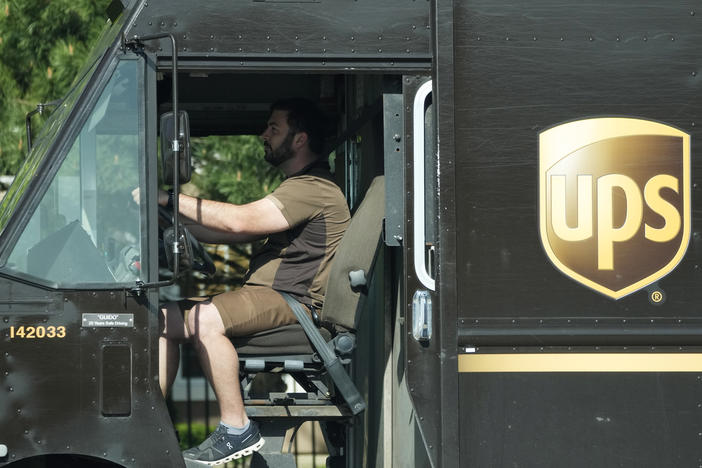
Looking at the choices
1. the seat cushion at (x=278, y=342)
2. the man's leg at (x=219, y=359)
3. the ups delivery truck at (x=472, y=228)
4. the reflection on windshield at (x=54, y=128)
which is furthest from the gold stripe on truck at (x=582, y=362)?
the reflection on windshield at (x=54, y=128)

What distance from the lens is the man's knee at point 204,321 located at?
4199 millimetres

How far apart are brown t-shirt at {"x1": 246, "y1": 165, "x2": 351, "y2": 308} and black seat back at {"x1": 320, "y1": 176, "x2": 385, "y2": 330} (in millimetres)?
221

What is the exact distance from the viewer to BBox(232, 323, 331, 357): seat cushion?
4.39 m

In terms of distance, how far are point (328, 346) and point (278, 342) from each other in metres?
0.24

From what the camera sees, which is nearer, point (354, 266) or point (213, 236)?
point (354, 266)

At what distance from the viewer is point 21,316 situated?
3.76m

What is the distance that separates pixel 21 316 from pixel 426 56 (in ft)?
5.80

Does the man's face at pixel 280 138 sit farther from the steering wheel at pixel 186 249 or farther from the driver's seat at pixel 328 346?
the steering wheel at pixel 186 249

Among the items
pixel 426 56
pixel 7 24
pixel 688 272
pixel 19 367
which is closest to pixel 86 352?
pixel 19 367

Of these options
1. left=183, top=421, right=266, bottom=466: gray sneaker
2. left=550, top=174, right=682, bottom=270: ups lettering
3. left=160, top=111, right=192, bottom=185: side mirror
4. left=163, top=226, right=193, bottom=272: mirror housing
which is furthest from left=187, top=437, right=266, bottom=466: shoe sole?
left=550, top=174, right=682, bottom=270: ups lettering

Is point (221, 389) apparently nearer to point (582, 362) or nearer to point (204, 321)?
point (204, 321)

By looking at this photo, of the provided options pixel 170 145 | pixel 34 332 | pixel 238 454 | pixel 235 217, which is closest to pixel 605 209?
pixel 235 217

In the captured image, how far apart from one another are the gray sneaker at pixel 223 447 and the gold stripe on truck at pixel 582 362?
0.91m

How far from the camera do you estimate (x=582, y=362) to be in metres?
3.84
